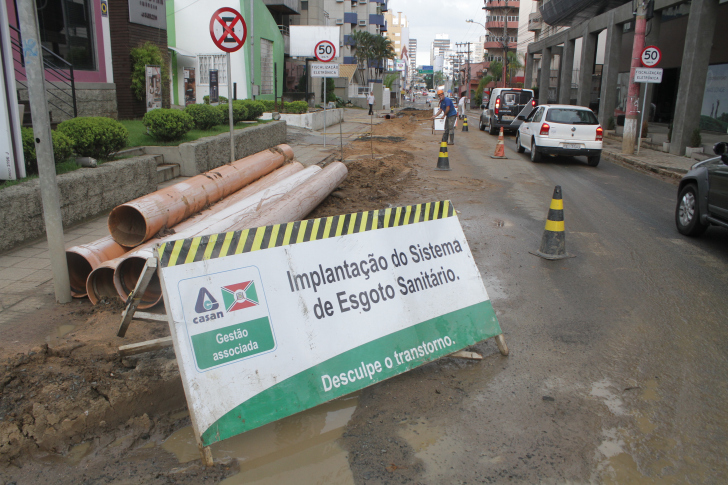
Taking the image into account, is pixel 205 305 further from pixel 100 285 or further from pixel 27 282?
pixel 27 282

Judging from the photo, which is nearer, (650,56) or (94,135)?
(94,135)

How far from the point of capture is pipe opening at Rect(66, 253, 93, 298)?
5551 mm

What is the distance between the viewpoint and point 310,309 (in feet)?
11.6

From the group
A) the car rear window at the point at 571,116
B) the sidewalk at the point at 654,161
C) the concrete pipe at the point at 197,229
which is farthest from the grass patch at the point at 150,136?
the sidewalk at the point at 654,161

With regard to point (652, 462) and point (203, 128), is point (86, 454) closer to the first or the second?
point (652, 462)

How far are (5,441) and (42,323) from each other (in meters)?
1.80

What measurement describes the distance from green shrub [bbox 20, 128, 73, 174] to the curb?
14.1 meters

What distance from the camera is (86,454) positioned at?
3.24 metres

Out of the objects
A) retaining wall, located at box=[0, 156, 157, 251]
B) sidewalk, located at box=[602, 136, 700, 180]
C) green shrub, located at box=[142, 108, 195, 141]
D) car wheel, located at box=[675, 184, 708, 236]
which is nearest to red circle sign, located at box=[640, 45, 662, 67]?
sidewalk, located at box=[602, 136, 700, 180]

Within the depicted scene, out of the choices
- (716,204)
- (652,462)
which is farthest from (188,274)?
(716,204)

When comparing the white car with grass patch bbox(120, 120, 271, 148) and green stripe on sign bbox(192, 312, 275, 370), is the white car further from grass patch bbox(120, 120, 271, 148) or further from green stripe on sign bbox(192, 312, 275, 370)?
green stripe on sign bbox(192, 312, 275, 370)

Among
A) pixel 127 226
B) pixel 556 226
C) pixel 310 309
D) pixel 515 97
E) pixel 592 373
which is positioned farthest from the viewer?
pixel 515 97

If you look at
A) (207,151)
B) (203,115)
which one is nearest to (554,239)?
(207,151)

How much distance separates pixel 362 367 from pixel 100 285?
121 inches
